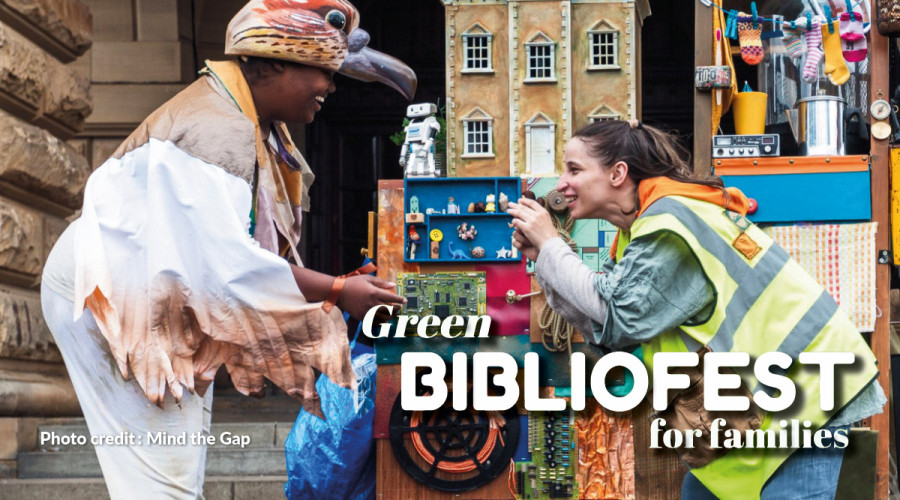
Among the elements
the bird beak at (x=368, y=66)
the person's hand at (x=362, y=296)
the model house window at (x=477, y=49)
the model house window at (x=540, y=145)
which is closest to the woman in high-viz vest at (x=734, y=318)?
the person's hand at (x=362, y=296)

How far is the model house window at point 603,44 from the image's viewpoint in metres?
6.21

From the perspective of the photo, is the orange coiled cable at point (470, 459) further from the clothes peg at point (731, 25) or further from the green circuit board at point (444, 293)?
the clothes peg at point (731, 25)

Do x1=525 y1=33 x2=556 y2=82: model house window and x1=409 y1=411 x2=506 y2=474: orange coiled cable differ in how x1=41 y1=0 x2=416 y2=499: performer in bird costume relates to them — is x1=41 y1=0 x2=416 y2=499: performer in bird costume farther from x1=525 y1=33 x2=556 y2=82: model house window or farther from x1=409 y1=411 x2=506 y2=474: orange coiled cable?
x1=525 y1=33 x2=556 y2=82: model house window

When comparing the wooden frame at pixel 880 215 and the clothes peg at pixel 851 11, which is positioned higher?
the clothes peg at pixel 851 11

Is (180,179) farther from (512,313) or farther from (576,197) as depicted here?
(512,313)

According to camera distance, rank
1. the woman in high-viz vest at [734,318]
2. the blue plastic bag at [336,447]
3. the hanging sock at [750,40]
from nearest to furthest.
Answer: the woman in high-viz vest at [734,318], the blue plastic bag at [336,447], the hanging sock at [750,40]

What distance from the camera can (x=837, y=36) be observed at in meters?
5.71

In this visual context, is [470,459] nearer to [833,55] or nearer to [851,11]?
[833,55]

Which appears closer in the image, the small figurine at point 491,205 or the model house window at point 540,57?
the small figurine at point 491,205

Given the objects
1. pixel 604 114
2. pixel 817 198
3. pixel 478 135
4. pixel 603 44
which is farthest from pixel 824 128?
pixel 478 135

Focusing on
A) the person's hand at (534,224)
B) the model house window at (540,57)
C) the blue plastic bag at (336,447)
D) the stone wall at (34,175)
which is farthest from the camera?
the stone wall at (34,175)

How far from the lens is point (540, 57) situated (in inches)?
244

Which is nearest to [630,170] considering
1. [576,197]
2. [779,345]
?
[576,197]

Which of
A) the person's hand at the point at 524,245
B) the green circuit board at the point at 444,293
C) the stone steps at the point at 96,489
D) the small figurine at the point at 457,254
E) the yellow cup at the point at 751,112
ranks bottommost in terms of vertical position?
the stone steps at the point at 96,489
